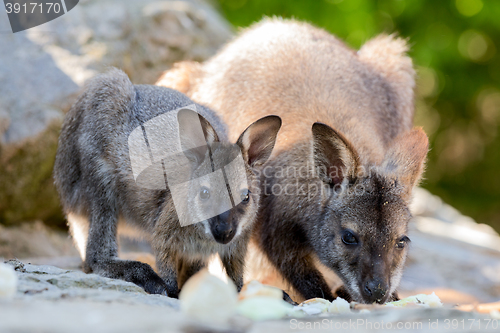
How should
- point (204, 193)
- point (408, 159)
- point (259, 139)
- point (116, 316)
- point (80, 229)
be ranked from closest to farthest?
point (116, 316), point (204, 193), point (259, 139), point (408, 159), point (80, 229)

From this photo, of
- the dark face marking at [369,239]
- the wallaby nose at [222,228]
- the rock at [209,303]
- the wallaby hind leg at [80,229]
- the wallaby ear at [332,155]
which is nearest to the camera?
the rock at [209,303]

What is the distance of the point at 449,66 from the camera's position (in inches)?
419

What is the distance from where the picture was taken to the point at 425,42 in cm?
956

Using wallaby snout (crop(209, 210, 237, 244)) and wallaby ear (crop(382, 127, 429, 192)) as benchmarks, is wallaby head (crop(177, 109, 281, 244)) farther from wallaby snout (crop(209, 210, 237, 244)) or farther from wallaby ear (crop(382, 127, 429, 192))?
wallaby ear (crop(382, 127, 429, 192))

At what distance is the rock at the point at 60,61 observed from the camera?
566cm

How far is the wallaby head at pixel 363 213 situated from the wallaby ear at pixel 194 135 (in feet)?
2.57

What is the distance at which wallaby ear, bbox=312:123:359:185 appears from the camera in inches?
154

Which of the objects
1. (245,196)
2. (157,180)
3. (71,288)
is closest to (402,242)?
(245,196)

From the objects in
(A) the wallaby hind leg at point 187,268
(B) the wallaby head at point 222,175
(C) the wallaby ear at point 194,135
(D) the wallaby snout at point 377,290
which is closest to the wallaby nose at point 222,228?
(B) the wallaby head at point 222,175

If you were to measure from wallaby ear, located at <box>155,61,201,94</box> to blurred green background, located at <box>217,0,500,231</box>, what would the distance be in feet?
10.3

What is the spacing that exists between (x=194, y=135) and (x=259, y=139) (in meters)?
0.52

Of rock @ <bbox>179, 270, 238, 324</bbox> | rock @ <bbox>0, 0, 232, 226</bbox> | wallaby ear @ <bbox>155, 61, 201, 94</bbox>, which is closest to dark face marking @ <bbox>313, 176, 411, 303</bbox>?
rock @ <bbox>179, 270, 238, 324</bbox>

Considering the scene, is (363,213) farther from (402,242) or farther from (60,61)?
(60,61)

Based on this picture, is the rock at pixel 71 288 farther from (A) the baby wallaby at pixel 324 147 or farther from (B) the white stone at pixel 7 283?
(A) the baby wallaby at pixel 324 147
